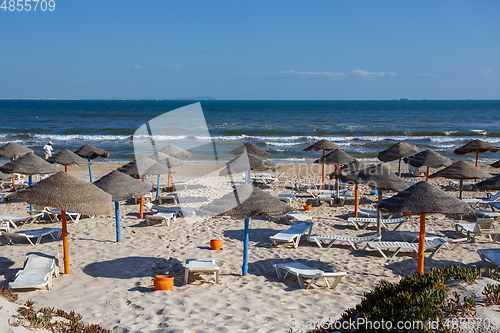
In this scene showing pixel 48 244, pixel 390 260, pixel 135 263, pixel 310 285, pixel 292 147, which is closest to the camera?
pixel 310 285

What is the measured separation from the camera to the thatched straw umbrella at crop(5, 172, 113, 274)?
584 cm

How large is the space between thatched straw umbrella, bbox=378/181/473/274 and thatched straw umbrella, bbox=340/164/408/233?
1.90 m

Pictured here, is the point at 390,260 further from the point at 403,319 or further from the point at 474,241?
the point at 403,319

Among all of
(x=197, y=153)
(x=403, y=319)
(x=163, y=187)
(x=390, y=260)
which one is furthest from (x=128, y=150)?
(x=403, y=319)

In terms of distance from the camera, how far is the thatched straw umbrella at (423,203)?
6.07 metres

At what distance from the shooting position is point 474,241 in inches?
348

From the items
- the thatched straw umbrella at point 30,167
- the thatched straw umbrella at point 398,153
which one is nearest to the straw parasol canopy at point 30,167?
the thatched straw umbrella at point 30,167

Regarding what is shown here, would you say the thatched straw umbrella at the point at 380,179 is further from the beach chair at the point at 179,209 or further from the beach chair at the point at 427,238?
the beach chair at the point at 179,209

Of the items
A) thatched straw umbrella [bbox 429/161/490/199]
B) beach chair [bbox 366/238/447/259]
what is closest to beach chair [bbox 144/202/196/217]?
beach chair [bbox 366/238/447/259]

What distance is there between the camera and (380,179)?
338 inches

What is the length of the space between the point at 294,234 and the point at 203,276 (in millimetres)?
2612

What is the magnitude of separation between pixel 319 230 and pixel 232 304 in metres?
4.67

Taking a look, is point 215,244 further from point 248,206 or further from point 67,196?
point 67,196

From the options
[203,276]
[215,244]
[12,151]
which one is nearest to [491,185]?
Answer: [215,244]
